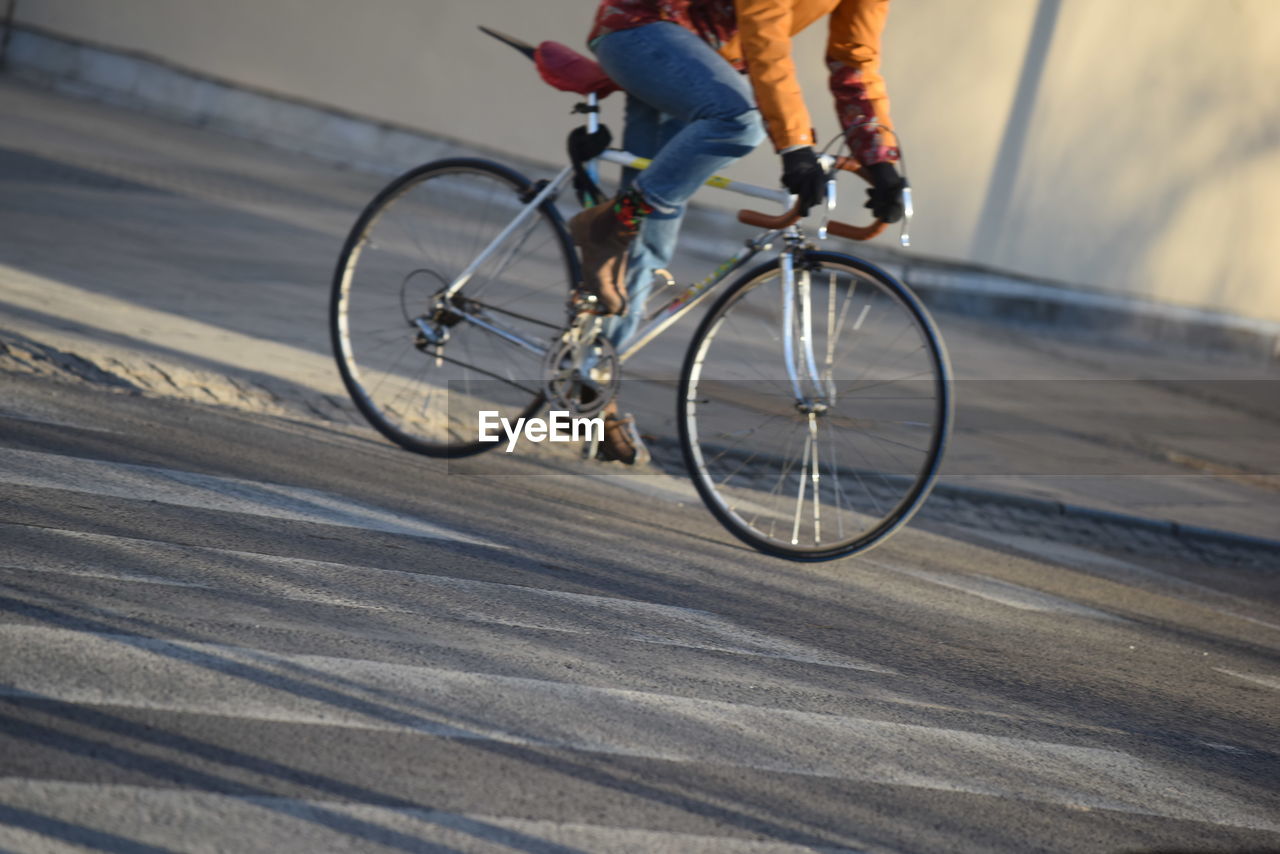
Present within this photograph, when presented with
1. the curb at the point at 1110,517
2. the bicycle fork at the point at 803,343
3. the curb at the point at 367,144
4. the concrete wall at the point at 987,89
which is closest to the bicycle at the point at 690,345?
Result: the bicycle fork at the point at 803,343

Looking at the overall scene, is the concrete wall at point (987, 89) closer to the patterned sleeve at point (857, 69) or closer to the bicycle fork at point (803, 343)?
the patterned sleeve at point (857, 69)

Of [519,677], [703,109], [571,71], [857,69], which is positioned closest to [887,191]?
[857,69]

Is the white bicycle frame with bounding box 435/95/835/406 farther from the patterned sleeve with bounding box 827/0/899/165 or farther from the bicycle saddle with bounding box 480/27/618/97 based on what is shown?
the patterned sleeve with bounding box 827/0/899/165

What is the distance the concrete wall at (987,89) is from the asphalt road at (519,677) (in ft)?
29.9

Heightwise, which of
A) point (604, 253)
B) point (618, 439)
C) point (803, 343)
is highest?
point (604, 253)

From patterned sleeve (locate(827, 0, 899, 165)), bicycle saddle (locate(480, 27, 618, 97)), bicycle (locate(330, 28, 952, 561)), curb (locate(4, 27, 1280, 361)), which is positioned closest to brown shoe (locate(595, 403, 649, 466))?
bicycle (locate(330, 28, 952, 561))

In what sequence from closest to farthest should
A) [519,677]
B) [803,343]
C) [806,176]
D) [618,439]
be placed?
[519,677]
[806,176]
[803,343]
[618,439]

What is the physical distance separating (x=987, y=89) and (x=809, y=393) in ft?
32.9

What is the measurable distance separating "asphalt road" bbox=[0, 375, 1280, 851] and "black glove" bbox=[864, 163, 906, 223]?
107cm

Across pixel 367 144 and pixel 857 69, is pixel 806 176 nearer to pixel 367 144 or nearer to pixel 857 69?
pixel 857 69

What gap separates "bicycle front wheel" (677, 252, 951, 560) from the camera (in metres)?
4.58

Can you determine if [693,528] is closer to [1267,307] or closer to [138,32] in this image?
[138,32]

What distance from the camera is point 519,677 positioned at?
324cm

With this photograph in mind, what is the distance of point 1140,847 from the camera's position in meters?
2.91
